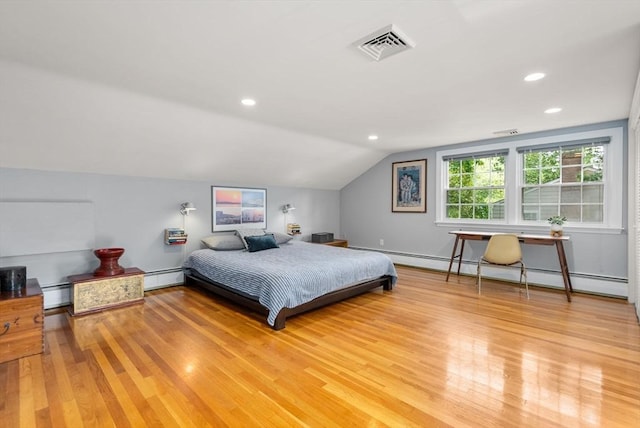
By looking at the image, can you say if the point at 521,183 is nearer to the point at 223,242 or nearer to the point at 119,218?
the point at 223,242

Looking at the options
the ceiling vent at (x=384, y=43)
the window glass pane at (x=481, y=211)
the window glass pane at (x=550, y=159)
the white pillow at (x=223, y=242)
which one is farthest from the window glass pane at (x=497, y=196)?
the white pillow at (x=223, y=242)

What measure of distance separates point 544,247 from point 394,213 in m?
2.52

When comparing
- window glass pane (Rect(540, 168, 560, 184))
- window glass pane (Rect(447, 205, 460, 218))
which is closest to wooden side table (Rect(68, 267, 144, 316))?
window glass pane (Rect(447, 205, 460, 218))

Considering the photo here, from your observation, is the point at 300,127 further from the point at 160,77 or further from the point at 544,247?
the point at 544,247

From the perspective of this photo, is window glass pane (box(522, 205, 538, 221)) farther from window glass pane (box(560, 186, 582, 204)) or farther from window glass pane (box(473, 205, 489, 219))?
window glass pane (box(473, 205, 489, 219))

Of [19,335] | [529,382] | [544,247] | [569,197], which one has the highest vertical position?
[569,197]

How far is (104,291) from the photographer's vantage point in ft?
11.9

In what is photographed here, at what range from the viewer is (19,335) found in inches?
98.6

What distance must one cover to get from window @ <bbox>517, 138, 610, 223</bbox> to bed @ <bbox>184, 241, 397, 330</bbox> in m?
2.52

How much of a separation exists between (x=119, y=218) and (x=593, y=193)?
6.43 metres

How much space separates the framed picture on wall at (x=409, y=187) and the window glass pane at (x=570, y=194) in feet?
6.64

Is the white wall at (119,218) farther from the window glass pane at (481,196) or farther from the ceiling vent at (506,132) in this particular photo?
the ceiling vent at (506,132)

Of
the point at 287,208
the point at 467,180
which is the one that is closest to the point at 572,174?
the point at 467,180

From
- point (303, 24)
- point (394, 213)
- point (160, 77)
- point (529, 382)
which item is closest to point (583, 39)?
point (303, 24)
